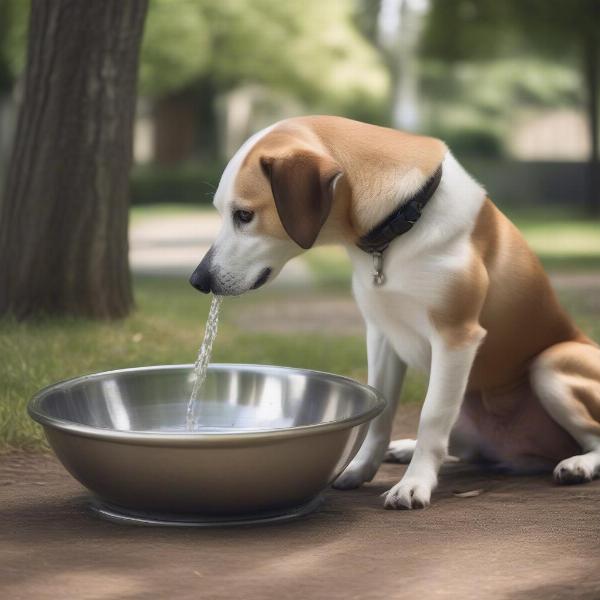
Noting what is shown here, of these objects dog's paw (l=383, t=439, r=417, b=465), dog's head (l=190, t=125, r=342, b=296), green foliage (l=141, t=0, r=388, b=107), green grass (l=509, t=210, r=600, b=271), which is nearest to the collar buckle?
dog's head (l=190, t=125, r=342, b=296)

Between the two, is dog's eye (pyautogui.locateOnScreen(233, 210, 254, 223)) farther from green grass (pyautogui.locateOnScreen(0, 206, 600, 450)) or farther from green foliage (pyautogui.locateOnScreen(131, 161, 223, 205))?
green foliage (pyautogui.locateOnScreen(131, 161, 223, 205))

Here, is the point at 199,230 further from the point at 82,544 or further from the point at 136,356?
the point at 82,544

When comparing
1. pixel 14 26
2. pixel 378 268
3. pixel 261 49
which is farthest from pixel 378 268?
pixel 261 49

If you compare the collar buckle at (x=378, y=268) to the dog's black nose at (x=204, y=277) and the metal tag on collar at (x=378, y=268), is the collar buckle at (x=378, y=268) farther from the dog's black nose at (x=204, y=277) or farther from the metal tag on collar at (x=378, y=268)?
the dog's black nose at (x=204, y=277)

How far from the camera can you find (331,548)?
10.5ft

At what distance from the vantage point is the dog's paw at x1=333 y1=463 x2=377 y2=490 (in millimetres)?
4004

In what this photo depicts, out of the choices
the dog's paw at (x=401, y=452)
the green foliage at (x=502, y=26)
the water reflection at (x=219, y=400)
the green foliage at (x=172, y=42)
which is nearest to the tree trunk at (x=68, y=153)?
the water reflection at (x=219, y=400)

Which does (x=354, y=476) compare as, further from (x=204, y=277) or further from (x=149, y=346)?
(x=149, y=346)

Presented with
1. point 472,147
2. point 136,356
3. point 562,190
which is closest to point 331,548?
point 136,356

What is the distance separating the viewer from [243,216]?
11.8 ft

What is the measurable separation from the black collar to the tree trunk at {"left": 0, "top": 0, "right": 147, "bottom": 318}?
10.6ft

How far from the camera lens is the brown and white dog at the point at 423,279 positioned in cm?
357

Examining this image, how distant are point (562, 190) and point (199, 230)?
10617 millimetres

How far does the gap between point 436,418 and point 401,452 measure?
0.71m
